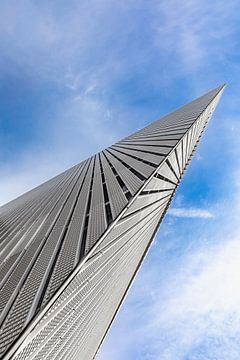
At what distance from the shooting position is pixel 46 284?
9.61m

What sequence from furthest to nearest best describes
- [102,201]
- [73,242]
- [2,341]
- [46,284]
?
[102,201] < [73,242] < [46,284] < [2,341]

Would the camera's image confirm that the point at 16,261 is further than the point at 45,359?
Yes

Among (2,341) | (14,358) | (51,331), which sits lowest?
(51,331)

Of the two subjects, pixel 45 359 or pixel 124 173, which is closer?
pixel 45 359

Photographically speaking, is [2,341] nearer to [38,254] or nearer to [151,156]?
[38,254]

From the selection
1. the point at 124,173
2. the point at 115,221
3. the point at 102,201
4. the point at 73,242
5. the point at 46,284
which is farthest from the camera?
the point at 124,173

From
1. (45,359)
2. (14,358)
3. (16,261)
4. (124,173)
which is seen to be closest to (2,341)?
(14,358)

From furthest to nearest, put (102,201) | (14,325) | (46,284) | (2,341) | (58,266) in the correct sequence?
(102,201), (58,266), (46,284), (14,325), (2,341)

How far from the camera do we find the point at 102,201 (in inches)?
771

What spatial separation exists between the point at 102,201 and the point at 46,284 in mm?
10219

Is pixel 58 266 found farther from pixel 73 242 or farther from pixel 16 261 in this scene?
pixel 16 261

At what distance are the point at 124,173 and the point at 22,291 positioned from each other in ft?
55.2

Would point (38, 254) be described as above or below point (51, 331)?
above

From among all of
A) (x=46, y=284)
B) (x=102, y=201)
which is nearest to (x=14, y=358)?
(x=46, y=284)
